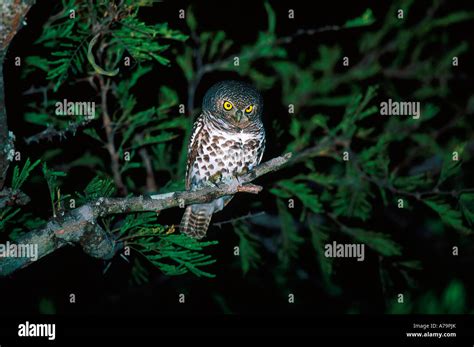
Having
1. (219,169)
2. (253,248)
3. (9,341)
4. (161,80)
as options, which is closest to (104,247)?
(9,341)

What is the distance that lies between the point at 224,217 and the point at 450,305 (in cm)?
296

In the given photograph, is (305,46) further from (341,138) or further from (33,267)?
(33,267)

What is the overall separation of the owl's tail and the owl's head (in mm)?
932

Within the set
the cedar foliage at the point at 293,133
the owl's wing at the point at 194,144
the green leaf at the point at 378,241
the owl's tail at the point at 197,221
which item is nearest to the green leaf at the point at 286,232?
the cedar foliage at the point at 293,133

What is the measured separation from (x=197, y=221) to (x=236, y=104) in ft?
4.02

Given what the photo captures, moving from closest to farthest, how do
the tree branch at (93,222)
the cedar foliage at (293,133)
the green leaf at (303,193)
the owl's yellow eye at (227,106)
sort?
1. the tree branch at (93,222)
2. the cedar foliage at (293,133)
3. the green leaf at (303,193)
4. the owl's yellow eye at (227,106)

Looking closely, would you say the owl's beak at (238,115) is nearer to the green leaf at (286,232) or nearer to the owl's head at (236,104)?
the owl's head at (236,104)

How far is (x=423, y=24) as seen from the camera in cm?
611

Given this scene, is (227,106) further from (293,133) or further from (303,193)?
(303,193)

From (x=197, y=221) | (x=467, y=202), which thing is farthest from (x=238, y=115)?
(x=467, y=202)

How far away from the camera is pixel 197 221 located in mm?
4512

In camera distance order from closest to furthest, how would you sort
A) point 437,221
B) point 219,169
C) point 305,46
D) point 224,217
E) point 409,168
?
1. point 219,169
2. point 224,217
3. point 409,168
4. point 305,46
5. point 437,221

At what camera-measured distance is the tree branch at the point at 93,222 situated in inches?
103

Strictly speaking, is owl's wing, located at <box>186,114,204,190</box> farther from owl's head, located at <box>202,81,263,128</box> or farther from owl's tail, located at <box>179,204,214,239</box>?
owl's tail, located at <box>179,204,214,239</box>
